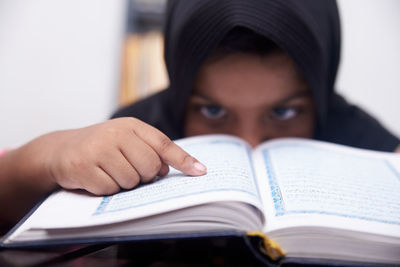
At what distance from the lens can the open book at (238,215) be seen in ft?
1.05

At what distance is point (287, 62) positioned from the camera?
2.00ft

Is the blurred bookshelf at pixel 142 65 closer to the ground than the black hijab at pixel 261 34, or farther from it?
closer to the ground

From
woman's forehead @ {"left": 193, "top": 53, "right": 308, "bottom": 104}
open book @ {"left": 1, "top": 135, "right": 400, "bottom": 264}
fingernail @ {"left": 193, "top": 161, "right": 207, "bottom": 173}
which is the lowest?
open book @ {"left": 1, "top": 135, "right": 400, "bottom": 264}

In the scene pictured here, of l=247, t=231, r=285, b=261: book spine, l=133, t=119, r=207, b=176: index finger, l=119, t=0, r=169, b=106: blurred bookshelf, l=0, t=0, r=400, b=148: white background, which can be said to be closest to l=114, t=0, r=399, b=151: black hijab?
l=133, t=119, r=207, b=176: index finger

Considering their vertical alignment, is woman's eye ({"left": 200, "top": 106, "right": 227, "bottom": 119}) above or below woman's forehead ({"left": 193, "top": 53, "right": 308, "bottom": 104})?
below

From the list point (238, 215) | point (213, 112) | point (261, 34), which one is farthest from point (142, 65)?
point (238, 215)

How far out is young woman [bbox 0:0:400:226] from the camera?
0.39 metres

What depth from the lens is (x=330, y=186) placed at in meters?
0.41

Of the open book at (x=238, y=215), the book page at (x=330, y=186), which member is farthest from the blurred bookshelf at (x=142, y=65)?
the open book at (x=238, y=215)

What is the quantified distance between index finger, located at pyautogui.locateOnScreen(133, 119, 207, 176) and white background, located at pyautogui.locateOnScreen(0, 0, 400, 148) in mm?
1174

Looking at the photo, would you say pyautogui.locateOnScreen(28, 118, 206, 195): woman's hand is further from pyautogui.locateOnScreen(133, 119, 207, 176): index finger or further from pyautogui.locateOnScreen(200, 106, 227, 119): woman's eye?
pyautogui.locateOnScreen(200, 106, 227, 119): woman's eye

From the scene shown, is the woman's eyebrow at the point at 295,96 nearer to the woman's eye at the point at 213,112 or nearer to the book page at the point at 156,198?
the woman's eye at the point at 213,112

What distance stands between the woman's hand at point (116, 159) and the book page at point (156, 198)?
0.01m

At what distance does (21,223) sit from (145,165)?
0.14 meters
